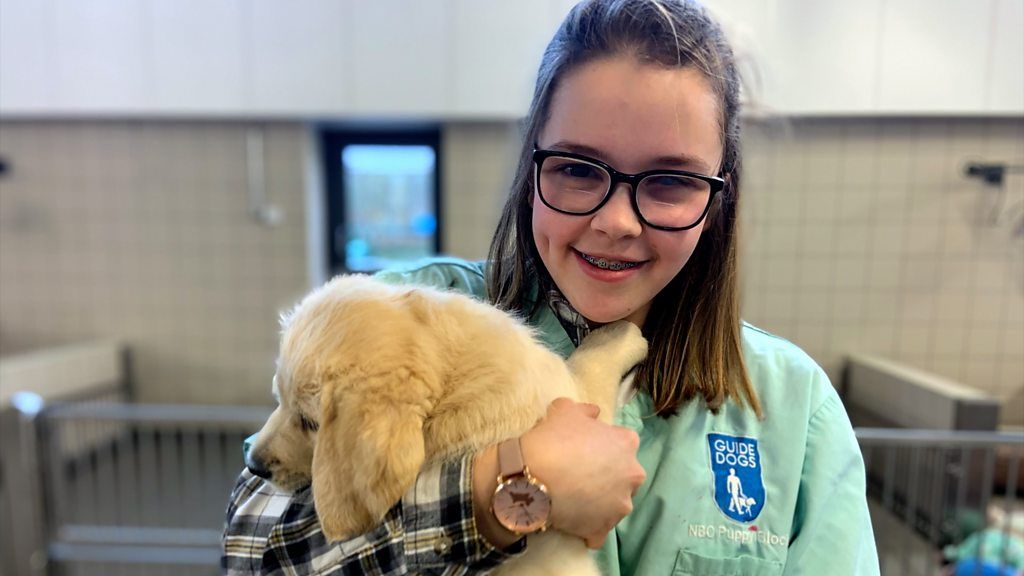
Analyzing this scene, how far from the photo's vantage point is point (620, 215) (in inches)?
29.5

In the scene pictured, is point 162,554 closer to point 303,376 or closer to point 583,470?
point 303,376

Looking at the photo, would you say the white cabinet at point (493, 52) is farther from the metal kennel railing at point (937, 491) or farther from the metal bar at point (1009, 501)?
the metal bar at point (1009, 501)

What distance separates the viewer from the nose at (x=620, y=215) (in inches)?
29.5

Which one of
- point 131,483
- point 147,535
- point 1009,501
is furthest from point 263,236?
point 1009,501

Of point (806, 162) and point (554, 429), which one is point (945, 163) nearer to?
point (806, 162)

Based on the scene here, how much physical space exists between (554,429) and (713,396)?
1.00ft

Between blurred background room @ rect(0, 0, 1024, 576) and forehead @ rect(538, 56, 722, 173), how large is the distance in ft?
3.89

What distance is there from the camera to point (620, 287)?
31.9 inches

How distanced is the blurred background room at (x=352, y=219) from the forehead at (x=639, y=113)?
1186mm

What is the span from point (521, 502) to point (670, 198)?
1.44 ft

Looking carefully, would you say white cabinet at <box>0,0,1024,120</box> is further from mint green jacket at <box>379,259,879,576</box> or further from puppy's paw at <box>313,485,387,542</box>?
puppy's paw at <box>313,485,387,542</box>

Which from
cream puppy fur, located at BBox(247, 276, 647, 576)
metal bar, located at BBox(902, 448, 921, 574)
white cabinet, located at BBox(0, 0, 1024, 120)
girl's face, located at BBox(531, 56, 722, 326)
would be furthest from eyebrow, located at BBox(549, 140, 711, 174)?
metal bar, located at BBox(902, 448, 921, 574)

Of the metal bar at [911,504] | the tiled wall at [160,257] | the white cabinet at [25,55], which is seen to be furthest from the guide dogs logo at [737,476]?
the tiled wall at [160,257]

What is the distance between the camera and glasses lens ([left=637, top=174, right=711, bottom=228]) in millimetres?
758
